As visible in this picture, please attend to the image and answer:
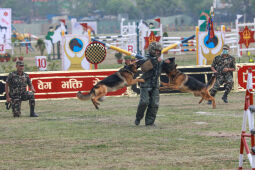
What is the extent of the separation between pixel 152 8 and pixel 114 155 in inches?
3929

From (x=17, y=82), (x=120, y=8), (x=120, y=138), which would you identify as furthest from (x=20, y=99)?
(x=120, y=8)

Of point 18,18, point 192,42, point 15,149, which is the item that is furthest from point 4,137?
point 18,18

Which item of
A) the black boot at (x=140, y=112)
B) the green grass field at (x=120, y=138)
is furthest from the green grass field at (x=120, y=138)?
the black boot at (x=140, y=112)

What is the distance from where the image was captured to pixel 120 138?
12.2 metres

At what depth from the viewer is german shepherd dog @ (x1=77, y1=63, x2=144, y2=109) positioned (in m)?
13.1

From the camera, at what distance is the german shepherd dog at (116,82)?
42.8 ft

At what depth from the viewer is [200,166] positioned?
9320 mm

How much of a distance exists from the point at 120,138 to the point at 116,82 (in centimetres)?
159

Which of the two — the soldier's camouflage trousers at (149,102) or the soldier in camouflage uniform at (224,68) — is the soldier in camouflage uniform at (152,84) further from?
the soldier in camouflage uniform at (224,68)

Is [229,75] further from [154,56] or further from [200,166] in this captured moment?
[200,166]

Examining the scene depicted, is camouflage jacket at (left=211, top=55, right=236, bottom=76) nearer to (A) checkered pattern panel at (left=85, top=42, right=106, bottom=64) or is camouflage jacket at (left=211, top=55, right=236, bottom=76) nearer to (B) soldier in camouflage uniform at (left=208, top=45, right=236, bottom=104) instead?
(B) soldier in camouflage uniform at (left=208, top=45, right=236, bottom=104)

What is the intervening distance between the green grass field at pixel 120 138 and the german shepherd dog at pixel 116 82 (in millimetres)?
750

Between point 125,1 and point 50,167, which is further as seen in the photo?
point 125,1

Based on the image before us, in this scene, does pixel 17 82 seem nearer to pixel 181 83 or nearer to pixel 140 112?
pixel 140 112
